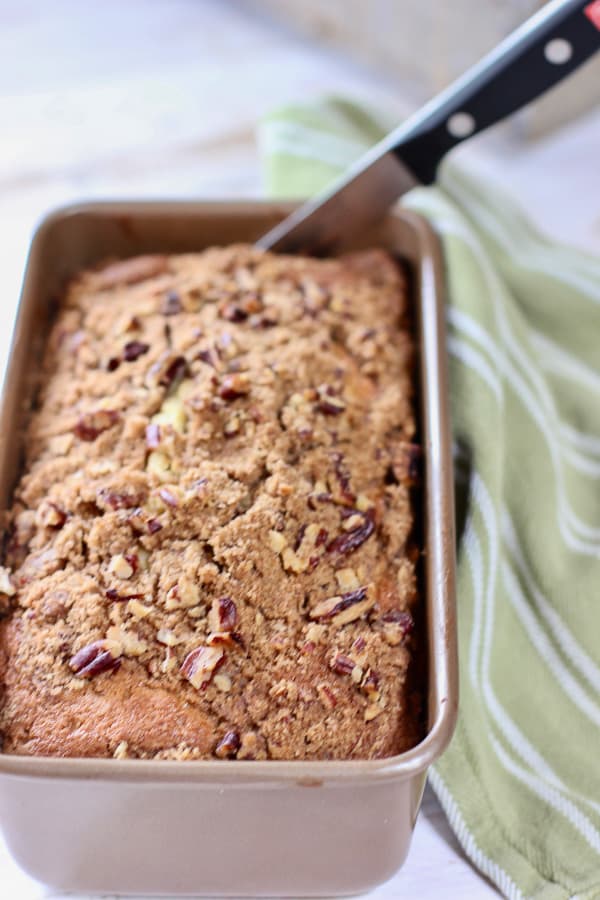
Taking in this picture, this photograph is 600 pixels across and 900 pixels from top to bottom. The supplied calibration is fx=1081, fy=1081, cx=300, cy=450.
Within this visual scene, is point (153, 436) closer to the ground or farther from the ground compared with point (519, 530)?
farther from the ground

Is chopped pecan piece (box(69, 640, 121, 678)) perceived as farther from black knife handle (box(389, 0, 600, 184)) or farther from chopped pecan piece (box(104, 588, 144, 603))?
black knife handle (box(389, 0, 600, 184))

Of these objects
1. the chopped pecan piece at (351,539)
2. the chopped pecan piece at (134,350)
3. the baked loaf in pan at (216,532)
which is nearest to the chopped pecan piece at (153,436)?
the baked loaf in pan at (216,532)

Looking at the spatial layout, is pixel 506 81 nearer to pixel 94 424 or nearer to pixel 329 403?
pixel 329 403

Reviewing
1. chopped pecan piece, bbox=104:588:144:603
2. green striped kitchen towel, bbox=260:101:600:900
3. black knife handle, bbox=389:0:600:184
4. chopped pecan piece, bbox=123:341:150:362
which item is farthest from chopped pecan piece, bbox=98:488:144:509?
black knife handle, bbox=389:0:600:184

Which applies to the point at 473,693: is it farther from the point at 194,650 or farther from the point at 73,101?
the point at 73,101

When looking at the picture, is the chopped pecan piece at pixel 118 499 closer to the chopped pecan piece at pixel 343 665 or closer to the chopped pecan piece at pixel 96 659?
the chopped pecan piece at pixel 96 659

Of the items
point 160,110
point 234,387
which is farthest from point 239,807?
point 160,110

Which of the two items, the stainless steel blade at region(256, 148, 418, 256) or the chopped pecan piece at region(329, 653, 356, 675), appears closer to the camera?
the chopped pecan piece at region(329, 653, 356, 675)

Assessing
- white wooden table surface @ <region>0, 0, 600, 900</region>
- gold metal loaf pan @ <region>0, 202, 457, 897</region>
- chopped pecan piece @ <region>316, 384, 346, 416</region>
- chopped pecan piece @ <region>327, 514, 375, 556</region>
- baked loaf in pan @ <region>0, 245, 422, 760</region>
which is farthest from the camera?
white wooden table surface @ <region>0, 0, 600, 900</region>
